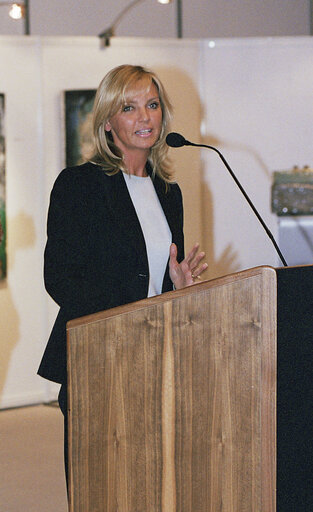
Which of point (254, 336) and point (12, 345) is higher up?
point (254, 336)

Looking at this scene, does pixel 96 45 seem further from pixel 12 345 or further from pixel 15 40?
pixel 12 345

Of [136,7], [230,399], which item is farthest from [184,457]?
[136,7]

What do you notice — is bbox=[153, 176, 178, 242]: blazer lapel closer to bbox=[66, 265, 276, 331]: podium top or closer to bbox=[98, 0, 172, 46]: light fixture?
bbox=[66, 265, 276, 331]: podium top

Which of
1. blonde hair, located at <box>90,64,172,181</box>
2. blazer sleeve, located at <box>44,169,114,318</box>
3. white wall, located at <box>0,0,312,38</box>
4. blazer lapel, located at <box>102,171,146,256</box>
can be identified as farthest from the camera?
white wall, located at <box>0,0,312,38</box>

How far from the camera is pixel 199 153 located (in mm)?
5250

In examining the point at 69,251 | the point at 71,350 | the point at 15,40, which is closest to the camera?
the point at 71,350

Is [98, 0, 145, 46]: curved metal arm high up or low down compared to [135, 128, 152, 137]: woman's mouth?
up

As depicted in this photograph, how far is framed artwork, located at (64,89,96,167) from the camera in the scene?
199 inches

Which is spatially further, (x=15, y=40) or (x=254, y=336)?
(x=15, y=40)

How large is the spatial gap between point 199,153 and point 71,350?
3.77 m

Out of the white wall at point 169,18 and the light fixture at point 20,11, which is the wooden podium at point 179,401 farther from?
the white wall at point 169,18

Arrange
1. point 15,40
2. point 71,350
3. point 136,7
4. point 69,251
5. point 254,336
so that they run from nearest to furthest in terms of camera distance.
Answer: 1. point 254,336
2. point 71,350
3. point 69,251
4. point 15,40
5. point 136,7

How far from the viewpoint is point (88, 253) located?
87.4 inches

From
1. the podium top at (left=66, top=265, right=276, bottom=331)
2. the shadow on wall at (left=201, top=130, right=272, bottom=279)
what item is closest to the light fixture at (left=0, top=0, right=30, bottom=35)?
the shadow on wall at (left=201, top=130, right=272, bottom=279)
